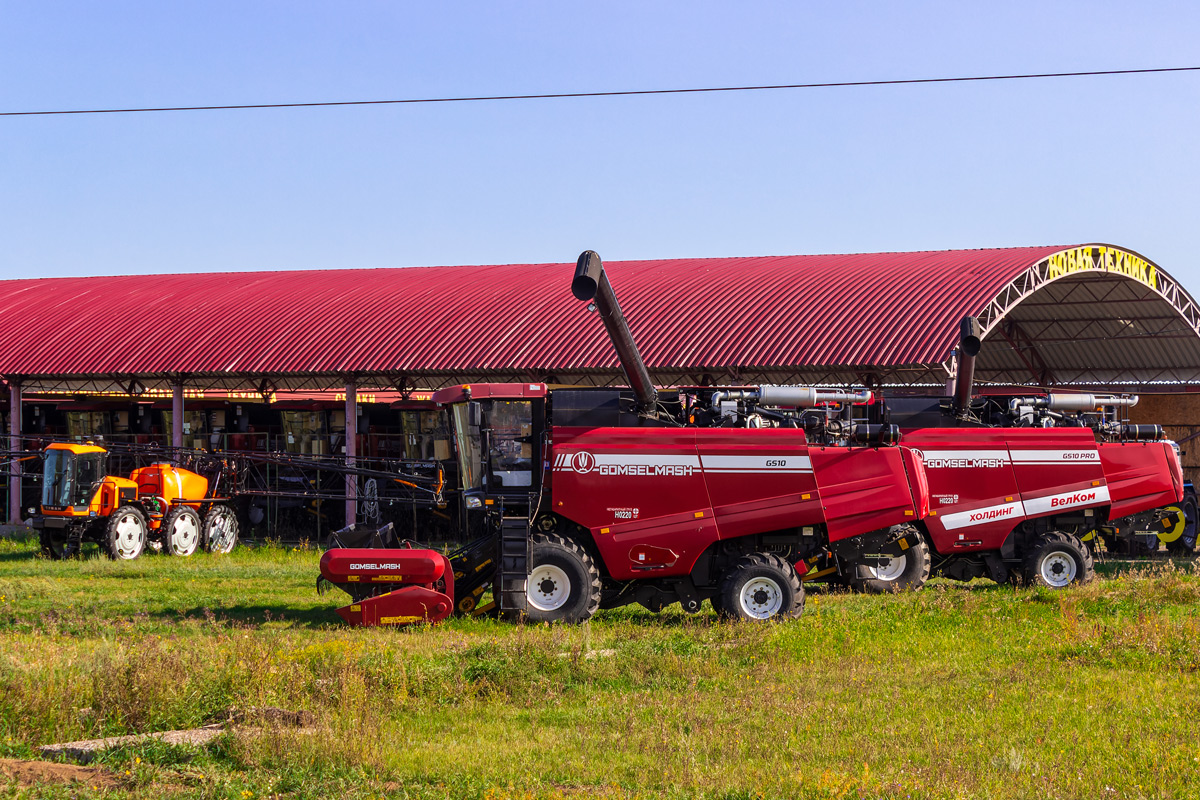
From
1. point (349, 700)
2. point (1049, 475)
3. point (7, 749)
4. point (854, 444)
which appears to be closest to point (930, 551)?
point (1049, 475)

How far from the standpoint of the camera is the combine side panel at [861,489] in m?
15.5

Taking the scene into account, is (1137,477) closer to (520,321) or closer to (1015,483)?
(1015,483)

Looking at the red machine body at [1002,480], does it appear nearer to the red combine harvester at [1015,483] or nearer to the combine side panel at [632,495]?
the red combine harvester at [1015,483]

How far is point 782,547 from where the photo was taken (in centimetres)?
1523

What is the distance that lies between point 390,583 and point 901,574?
7.82m

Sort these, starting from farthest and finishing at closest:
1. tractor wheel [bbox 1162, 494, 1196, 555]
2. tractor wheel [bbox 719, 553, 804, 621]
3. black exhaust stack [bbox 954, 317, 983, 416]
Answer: tractor wheel [bbox 1162, 494, 1196, 555]
black exhaust stack [bbox 954, 317, 983, 416]
tractor wheel [bbox 719, 553, 804, 621]

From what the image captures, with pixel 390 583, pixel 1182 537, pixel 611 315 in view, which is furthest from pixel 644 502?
pixel 1182 537

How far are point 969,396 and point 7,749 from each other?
14.1 metres

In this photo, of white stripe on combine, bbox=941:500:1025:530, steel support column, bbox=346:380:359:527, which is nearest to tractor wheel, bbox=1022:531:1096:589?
white stripe on combine, bbox=941:500:1025:530

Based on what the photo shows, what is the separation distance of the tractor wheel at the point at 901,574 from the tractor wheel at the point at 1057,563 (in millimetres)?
1518

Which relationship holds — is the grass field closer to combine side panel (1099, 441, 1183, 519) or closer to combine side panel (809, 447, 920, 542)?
combine side panel (809, 447, 920, 542)

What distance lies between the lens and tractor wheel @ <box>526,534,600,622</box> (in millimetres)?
14477

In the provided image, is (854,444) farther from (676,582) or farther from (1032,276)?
(1032,276)

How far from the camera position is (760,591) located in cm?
1476
